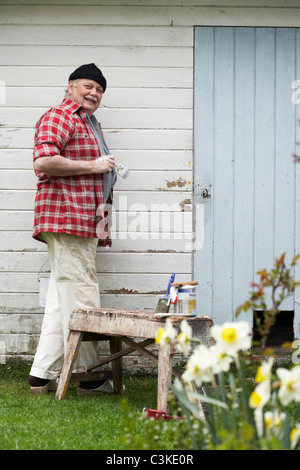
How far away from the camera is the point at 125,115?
4625mm

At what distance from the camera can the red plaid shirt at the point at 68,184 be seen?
12.6ft

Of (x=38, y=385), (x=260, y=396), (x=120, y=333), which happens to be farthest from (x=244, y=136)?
(x=260, y=396)

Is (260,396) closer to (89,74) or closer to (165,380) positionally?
(165,380)

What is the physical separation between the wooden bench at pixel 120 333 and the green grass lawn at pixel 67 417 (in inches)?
5.1

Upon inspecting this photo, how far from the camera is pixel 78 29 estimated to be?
15.2ft

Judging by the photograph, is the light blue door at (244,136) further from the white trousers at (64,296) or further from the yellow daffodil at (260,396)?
the yellow daffodil at (260,396)

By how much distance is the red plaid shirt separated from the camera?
383 cm

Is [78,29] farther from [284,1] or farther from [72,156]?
[284,1]

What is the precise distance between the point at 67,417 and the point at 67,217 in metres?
1.15

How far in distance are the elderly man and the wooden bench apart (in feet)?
0.43

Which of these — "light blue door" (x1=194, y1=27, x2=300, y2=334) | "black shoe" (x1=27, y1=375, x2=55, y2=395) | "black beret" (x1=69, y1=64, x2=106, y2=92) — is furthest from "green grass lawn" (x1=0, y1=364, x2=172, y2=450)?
"black beret" (x1=69, y1=64, x2=106, y2=92)

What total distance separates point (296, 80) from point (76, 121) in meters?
1.64

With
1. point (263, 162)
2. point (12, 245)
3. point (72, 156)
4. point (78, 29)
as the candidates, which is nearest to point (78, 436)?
point (72, 156)

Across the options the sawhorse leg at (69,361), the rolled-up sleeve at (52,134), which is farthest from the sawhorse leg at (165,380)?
the rolled-up sleeve at (52,134)
